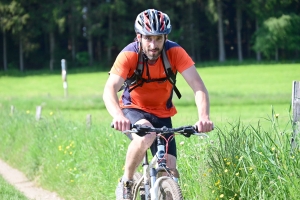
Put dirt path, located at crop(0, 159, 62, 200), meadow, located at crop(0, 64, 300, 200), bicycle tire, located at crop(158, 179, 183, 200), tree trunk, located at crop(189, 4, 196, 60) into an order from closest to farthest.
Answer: bicycle tire, located at crop(158, 179, 183, 200) → meadow, located at crop(0, 64, 300, 200) → dirt path, located at crop(0, 159, 62, 200) → tree trunk, located at crop(189, 4, 196, 60)

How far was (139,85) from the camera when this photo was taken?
623 centimetres

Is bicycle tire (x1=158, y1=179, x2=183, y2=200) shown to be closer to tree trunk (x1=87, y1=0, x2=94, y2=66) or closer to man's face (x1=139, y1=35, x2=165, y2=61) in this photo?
man's face (x1=139, y1=35, x2=165, y2=61)

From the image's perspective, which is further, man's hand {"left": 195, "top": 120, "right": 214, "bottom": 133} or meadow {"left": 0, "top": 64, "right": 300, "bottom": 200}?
meadow {"left": 0, "top": 64, "right": 300, "bottom": 200}

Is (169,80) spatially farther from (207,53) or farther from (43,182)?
(207,53)

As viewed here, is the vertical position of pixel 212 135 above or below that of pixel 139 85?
below

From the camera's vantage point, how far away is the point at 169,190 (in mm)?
5512

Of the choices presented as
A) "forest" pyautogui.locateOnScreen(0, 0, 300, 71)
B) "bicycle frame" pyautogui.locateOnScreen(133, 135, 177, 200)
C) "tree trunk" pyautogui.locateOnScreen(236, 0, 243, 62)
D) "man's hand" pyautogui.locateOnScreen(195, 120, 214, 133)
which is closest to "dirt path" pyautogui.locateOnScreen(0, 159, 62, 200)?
"bicycle frame" pyautogui.locateOnScreen(133, 135, 177, 200)

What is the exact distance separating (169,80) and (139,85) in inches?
10.6

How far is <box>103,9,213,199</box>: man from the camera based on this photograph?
5806 mm

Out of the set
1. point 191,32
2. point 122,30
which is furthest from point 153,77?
point 191,32

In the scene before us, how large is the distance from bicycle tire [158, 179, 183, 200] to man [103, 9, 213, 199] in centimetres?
45

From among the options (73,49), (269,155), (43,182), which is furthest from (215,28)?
(269,155)

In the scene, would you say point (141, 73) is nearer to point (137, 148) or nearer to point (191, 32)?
point (137, 148)

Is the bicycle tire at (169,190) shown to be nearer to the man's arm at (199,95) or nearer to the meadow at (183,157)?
the man's arm at (199,95)
